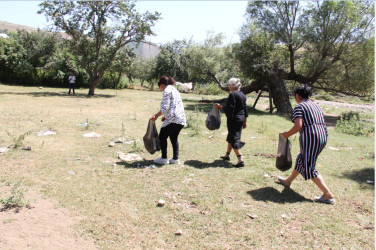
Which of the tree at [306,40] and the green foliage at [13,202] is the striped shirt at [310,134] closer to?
the green foliage at [13,202]

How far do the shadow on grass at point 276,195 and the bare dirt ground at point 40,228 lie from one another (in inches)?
95.7

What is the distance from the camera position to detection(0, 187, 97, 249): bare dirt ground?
9.99ft

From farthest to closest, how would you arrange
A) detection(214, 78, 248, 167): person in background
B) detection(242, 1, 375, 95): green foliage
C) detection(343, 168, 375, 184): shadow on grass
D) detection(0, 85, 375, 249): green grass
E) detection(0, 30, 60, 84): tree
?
detection(0, 30, 60, 84): tree, detection(242, 1, 375, 95): green foliage, detection(214, 78, 248, 167): person in background, detection(343, 168, 375, 184): shadow on grass, detection(0, 85, 375, 249): green grass

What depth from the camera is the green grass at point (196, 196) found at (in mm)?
3311

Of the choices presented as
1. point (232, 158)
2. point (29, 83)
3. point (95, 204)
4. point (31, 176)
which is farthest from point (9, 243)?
point (29, 83)

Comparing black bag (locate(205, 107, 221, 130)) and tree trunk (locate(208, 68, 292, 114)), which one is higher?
tree trunk (locate(208, 68, 292, 114))

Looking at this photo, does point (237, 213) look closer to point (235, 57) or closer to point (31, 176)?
point (31, 176)

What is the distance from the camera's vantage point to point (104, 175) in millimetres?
4973

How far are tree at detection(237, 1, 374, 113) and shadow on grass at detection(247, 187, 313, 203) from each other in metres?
10.6

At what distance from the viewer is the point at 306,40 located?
14922mm

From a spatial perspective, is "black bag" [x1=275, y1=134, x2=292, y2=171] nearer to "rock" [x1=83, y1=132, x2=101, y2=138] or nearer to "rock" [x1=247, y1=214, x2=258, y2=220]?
"rock" [x1=247, y1=214, x2=258, y2=220]

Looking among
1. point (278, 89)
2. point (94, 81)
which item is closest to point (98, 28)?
point (94, 81)

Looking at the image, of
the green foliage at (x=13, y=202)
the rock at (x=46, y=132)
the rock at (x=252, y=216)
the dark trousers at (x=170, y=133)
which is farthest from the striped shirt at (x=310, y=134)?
the rock at (x=46, y=132)

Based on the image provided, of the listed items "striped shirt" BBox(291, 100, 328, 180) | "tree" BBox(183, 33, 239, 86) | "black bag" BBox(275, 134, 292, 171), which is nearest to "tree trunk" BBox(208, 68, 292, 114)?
"tree" BBox(183, 33, 239, 86)
